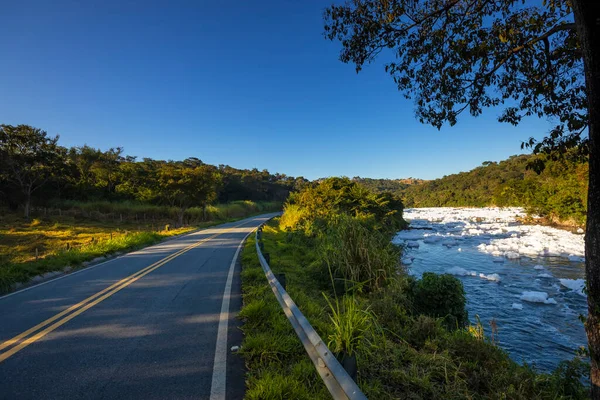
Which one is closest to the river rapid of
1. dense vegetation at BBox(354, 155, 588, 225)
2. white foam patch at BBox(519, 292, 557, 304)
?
white foam patch at BBox(519, 292, 557, 304)

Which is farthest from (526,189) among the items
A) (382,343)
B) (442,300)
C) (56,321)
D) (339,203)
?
(56,321)

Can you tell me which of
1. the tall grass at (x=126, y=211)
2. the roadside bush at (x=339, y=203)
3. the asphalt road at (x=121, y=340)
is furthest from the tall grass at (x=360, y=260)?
the tall grass at (x=126, y=211)

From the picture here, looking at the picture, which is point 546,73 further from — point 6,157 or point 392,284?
point 6,157

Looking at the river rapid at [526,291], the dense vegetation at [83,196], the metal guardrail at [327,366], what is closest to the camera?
the metal guardrail at [327,366]

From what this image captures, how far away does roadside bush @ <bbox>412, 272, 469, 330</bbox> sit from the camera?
23.9 ft

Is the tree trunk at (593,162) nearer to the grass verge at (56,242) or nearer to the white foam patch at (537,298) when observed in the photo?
the white foam patch at (537,298)

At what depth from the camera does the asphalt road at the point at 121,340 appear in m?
3.03

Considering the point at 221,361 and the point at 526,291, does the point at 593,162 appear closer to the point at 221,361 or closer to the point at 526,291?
the point at 221,361

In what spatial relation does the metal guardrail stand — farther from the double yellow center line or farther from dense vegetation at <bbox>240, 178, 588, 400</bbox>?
the double yellow center line

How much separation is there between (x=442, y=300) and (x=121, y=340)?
6919 millimetres

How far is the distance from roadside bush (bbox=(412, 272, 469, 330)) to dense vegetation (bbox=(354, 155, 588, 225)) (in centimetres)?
332

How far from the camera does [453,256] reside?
2069 cm

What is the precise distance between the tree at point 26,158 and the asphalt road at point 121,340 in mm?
37216

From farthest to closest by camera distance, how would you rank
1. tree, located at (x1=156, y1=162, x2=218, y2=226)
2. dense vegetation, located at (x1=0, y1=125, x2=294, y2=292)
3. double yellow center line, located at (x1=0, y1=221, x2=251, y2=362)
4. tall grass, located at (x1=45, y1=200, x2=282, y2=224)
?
1. tall grass, located at (x1=45, y1=200, x2=282, y2=224)
2. tree, located at (x1=156, y1=162, x2=218, y2=226)
3. dense vegetation, located at (x1=0, y1=125, x2=294, y2=292)
4. double yellow center line, located at (x1=0, y1=221, x2=251, y2=362)
